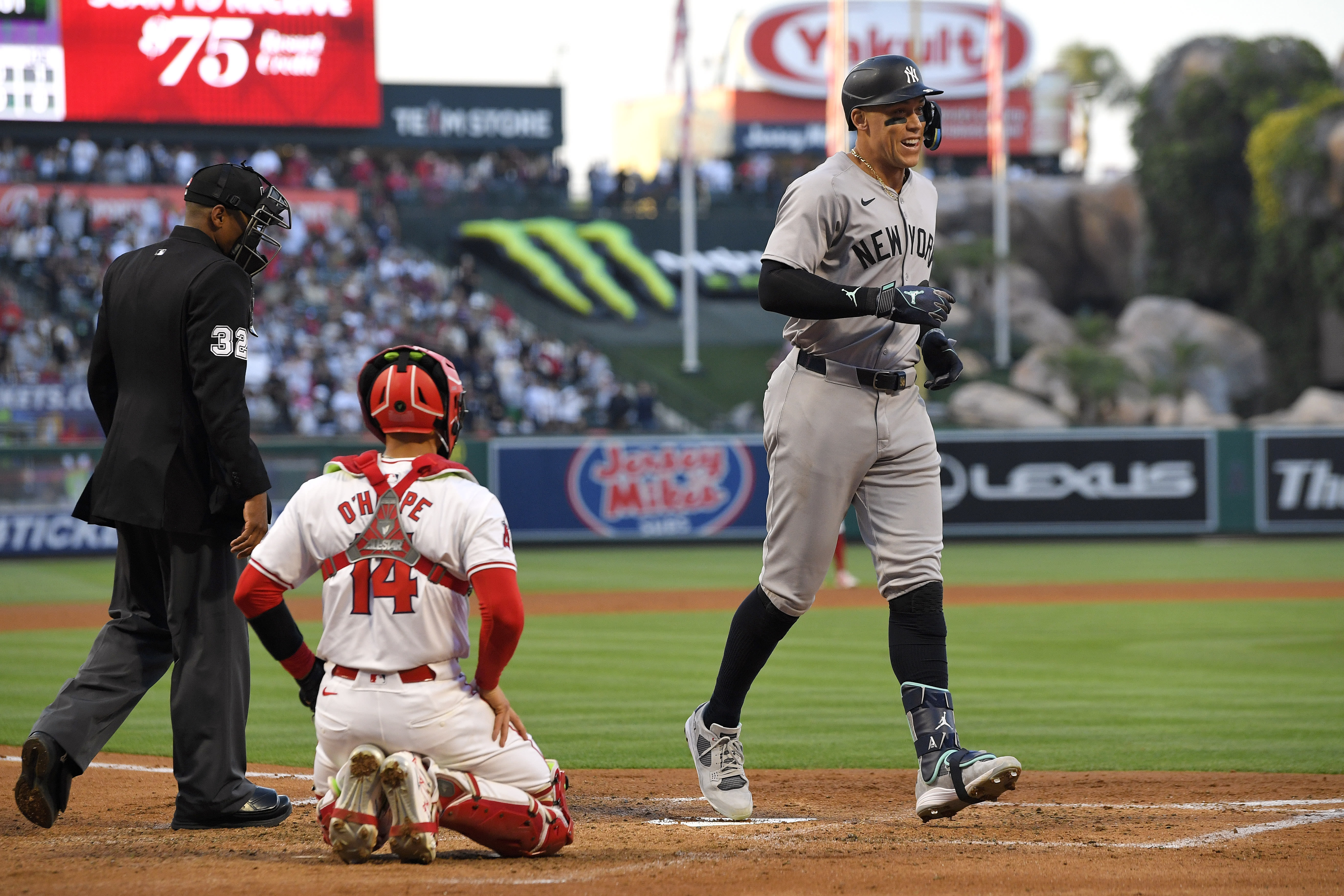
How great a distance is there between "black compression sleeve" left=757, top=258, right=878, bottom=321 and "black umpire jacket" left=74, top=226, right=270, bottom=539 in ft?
5.48

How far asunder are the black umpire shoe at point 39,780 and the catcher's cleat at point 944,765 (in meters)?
2.58

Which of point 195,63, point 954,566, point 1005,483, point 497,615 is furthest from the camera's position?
point 195,63

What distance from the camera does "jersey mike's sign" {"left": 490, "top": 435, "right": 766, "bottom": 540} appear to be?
69.6 ft

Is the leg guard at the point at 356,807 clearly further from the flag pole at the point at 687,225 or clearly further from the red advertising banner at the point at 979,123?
the red advertising banner at the point at 979,123

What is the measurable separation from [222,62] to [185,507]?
104 ft

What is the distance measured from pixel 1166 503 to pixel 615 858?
760 inches

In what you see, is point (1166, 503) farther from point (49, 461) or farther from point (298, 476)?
point (49, 461)

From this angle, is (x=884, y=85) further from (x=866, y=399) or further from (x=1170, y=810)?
(x=1170, y=810)

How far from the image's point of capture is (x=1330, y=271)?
118ft

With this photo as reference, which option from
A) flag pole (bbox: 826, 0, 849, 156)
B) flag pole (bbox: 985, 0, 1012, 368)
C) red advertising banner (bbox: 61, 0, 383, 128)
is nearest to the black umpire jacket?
flag pole (bbox: 826, 0, 849, 156)

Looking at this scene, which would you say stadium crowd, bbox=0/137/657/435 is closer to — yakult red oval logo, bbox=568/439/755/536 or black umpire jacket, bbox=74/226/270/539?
yakult red oval logo, bbox=568/439/755/536

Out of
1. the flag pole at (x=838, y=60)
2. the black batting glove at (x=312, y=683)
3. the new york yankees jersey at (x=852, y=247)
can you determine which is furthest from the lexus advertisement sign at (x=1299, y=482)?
the black batting glove at (x=312, y=683)

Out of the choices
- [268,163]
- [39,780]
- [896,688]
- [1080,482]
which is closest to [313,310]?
[268,163]

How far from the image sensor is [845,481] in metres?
4.59
